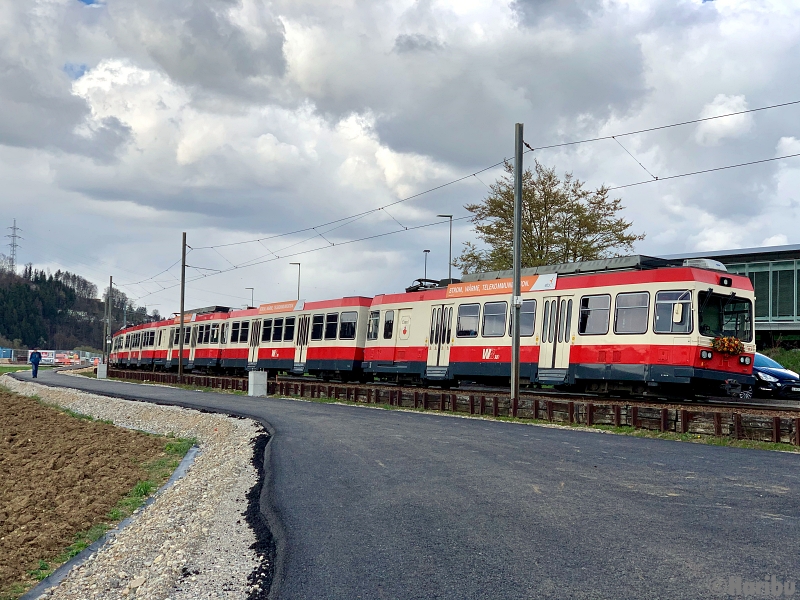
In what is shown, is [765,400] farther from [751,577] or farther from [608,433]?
[751,577]

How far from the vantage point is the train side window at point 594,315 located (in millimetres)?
20250

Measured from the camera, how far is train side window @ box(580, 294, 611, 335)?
20.2 meters

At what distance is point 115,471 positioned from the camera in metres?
17.3

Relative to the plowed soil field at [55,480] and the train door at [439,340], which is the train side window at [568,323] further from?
the plowed soil field at [55,480]

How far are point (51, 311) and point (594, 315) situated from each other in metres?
172

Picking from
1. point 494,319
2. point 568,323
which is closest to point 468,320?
point 494,319

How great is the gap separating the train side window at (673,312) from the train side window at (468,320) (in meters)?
6.87

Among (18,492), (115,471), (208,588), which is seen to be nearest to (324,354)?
(115,471)

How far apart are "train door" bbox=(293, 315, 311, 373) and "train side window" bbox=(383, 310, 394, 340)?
22.8 feet

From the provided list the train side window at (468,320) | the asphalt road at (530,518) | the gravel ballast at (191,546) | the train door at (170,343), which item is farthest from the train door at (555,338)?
the train door at (170,343)

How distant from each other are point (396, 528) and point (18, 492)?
10351mm

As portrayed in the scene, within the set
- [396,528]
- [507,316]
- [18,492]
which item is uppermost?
[507,316]

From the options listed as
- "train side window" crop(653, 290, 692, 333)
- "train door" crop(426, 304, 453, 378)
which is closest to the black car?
"train side window" crop(653, 290, 692, 333)

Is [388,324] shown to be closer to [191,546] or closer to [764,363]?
[764,363]
